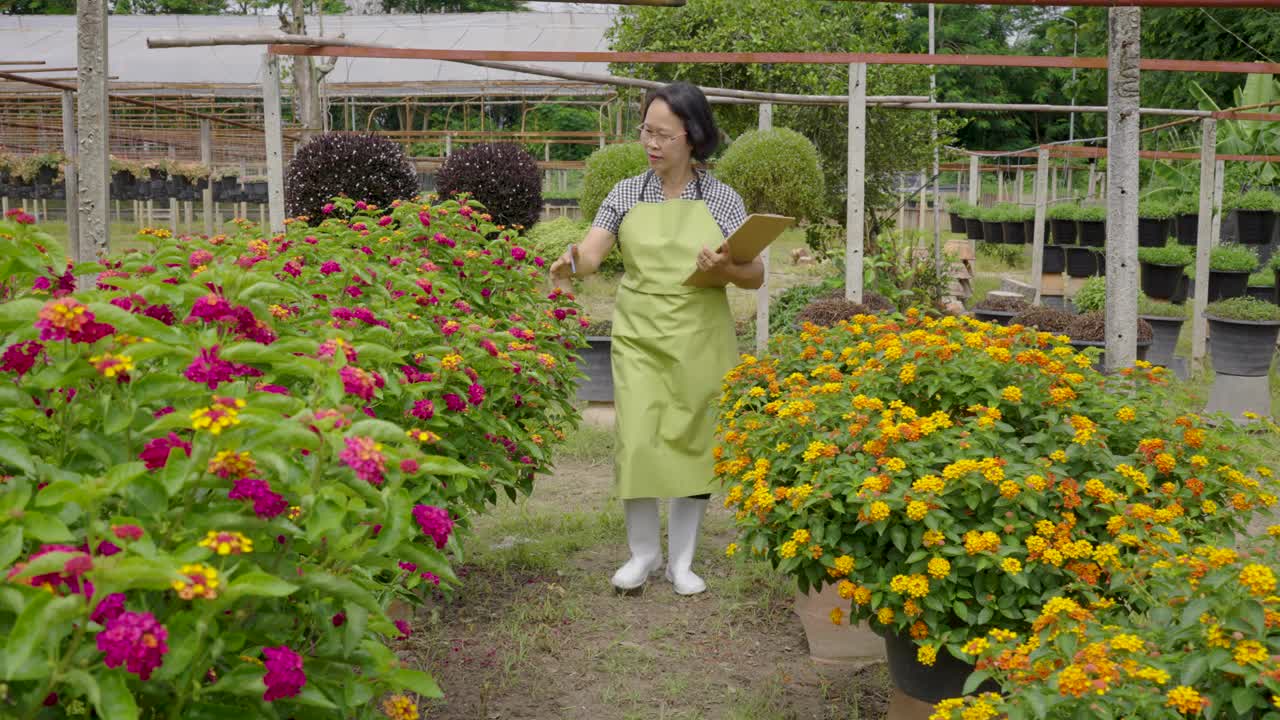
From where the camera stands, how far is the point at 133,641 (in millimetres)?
1069

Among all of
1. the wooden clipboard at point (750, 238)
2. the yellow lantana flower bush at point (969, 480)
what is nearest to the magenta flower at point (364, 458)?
the yellow lantana flower bush at point (969, 480)

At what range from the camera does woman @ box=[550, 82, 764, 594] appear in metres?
3.74

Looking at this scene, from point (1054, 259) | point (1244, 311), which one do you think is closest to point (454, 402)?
point (1244, 311)

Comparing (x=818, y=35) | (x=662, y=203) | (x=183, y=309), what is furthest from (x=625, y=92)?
(x=183, y=309)

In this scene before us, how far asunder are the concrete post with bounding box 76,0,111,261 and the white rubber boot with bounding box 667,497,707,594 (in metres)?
1.99

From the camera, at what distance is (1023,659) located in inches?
68.1

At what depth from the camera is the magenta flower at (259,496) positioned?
1252 millimetres

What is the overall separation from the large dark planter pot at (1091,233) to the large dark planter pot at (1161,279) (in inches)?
72.8

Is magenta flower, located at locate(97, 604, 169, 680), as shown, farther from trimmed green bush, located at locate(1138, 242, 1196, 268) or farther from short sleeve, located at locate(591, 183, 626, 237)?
trimmed green bush, located at locate(1138, 242, 1196, 268)

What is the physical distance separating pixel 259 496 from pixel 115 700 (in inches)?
9.8

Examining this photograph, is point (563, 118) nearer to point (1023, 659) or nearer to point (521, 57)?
point (521, 57)

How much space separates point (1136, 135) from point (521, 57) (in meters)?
2.59

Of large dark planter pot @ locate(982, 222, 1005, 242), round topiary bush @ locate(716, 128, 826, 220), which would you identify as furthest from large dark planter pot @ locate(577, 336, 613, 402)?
large dark planter pot @ locate(982, 222, 1005, 242)

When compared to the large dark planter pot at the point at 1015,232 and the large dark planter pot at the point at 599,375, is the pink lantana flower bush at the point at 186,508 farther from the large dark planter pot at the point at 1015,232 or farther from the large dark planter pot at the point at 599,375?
the large dark planter pot at the point at 1015,232
